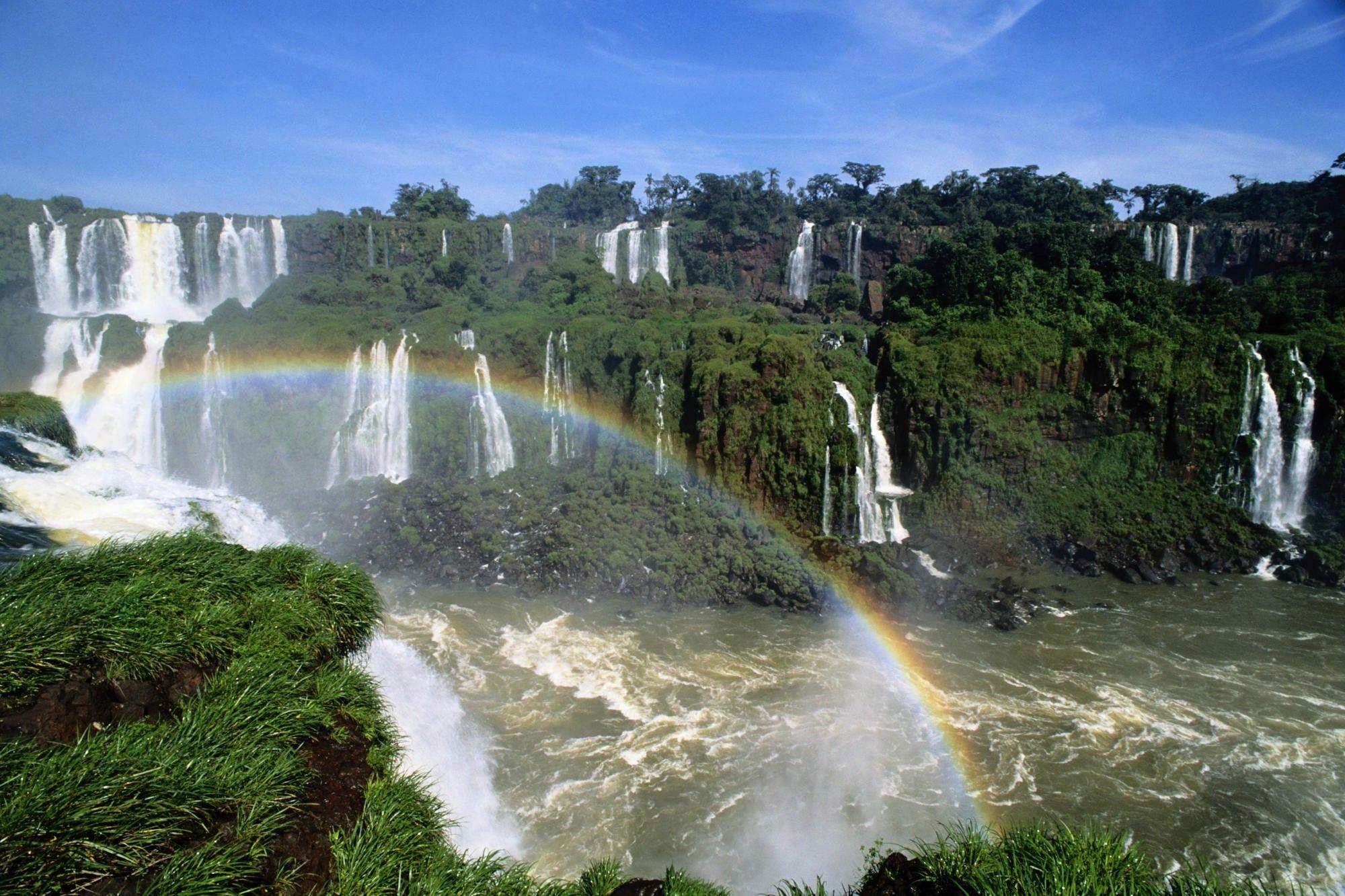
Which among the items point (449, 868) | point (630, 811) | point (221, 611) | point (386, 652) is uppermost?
point (221, 611)

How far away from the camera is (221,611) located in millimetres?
7059

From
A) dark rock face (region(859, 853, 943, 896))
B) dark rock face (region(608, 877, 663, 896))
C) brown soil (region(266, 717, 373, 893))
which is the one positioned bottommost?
dark rock face (region(608, 877, 663, 896))

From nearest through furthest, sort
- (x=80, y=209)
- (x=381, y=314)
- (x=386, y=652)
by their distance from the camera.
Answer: (x=386, y=652)
(x=381, y=314)
(x=80, y=209)

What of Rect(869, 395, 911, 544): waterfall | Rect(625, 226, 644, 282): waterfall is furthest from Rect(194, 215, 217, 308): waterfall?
Rect(869, 395, 911, 544): waterfall

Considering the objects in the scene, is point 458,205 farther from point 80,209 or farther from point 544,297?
point 80,209

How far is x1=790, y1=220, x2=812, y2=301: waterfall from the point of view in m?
41.2

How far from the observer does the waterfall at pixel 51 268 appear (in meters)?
32.2

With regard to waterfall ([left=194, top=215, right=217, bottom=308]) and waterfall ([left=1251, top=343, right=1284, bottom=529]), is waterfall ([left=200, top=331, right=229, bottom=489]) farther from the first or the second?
waterfall ([left=1251, top=343, right=1284, bottom=529])

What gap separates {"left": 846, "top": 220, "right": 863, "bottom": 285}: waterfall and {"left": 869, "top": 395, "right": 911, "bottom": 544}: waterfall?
59.0ft

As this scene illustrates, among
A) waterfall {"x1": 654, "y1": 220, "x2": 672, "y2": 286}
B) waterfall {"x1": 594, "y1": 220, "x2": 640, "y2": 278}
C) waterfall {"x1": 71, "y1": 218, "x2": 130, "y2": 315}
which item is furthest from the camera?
waterfall {"x1": 654, "y1": 220, "x2": 672, "y2": 286}

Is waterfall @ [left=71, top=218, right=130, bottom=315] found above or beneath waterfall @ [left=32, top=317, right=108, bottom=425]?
above

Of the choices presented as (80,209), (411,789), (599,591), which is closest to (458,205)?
(80,209)

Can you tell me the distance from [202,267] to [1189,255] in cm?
4818

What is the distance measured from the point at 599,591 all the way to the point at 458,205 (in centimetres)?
3675
